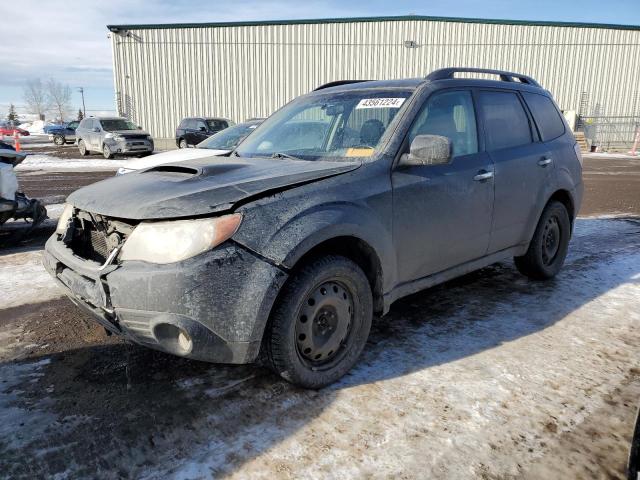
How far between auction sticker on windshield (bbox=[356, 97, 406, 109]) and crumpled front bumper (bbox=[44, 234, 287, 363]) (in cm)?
158

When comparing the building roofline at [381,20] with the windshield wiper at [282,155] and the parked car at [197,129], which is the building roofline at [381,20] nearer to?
the parked car at [197,129]

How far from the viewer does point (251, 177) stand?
9.02 ft

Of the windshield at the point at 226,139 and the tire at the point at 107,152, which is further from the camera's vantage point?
the tire at the point at 107,152

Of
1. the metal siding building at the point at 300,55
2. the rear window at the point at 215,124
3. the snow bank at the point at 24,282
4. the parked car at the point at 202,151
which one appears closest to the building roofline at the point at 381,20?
the metal siding building at the point at 300,55

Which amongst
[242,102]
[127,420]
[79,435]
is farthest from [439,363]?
[242,102]

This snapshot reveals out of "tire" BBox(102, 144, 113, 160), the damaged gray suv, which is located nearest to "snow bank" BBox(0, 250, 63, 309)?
the damaged gray suv

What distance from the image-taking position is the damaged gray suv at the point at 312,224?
2367 mm

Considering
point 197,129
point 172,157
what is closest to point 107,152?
point 197,129

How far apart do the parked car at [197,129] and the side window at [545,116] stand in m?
18.3

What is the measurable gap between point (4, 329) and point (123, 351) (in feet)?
3.62

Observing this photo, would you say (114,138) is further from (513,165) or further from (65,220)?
(513,165)

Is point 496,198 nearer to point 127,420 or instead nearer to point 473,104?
point 473,104

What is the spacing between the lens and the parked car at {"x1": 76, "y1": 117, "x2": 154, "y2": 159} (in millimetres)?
20031

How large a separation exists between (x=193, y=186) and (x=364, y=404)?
1.50 meters
